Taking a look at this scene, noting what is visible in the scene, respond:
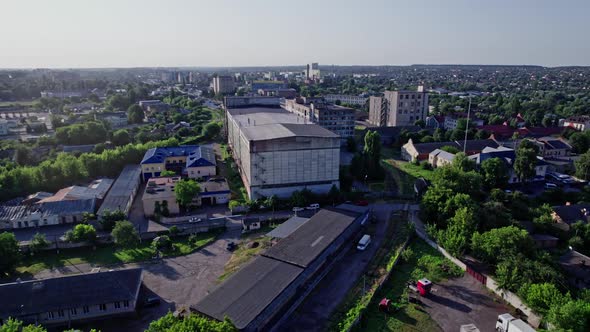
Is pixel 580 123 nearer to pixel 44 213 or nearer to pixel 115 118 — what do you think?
pixel 44 213

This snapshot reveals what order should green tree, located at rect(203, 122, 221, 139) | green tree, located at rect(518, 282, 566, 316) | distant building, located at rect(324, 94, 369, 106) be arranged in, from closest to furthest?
green tree, located at rect(518, 282, 566, 316), green tree, located at rect(203, 122, 221, 139), distant building, located at rect(324, 94, 369, 106)

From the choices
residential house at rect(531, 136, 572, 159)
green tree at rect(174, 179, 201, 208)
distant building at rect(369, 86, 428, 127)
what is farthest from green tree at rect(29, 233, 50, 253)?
distant building at rect(369, 86, 428, 127)

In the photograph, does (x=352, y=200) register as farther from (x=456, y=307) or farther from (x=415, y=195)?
(x=456, y=307)

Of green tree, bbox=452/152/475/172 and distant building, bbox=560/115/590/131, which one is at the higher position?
distant building, bbox=560/115/590/131

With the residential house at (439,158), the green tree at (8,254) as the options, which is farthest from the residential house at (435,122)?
the green tree at (8,254)

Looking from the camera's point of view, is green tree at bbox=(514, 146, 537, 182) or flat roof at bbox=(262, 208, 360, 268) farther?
green tree at bbox=(514, 146, 537, 182)

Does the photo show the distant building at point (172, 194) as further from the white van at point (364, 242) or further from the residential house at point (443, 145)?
the residential house at point (443, 145)

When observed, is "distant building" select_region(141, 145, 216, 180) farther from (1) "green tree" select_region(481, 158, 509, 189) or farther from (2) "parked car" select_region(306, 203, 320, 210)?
(1) "green tree" select_region(481, 158, 509, 189)
